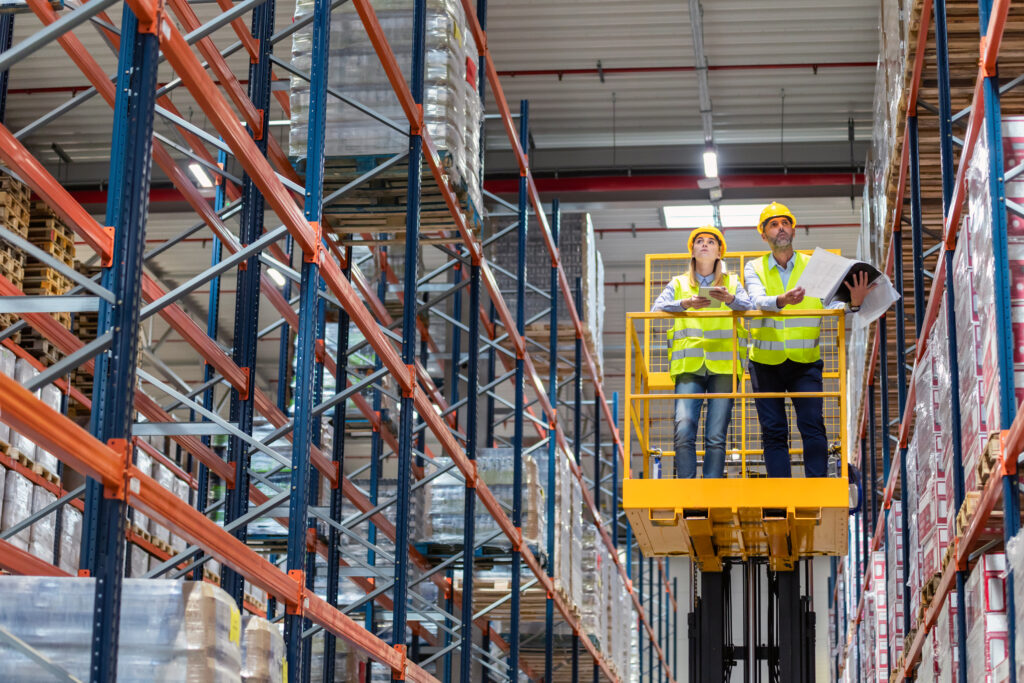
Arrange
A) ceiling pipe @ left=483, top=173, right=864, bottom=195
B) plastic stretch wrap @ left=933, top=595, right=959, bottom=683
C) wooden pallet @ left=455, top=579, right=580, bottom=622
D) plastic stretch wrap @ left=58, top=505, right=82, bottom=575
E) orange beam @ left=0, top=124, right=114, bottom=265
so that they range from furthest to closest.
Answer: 1. ceiling pipe @ left=483, top=173, right=864, bottom=195
2. wooden pallet @ left=455, top=579, right=580, bottom=622
3. plastic stretch wrap @ left=58, top=505, right=82, bottom=575
4. plastic stretch wrap @ left=933, top=595, right=959, bottom=683
5. orange beam @ left=0, top=124, right=114, bottom=265

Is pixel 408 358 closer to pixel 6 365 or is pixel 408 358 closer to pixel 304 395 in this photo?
pixel 304 395

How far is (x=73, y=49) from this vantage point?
8.33 metres

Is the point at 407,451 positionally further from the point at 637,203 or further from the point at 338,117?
the point at 637,203

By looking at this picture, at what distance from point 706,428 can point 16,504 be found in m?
5.03

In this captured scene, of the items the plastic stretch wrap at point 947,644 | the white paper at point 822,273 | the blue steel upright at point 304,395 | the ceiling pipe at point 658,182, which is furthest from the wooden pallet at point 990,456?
the ceiling pipe at point 658,182

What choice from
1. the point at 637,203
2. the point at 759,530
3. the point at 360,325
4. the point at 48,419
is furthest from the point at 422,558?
the point at 48,419

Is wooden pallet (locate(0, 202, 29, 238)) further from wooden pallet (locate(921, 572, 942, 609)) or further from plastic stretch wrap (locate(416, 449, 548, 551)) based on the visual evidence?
wooden pallet (locate(921, 572, 942, 609))

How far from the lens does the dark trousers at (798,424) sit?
1080 cm

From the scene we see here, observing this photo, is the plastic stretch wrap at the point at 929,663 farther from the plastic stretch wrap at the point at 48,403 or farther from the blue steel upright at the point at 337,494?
the plastic stretch wrap at the point at 48,403

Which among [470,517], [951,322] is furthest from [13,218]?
[951,322]

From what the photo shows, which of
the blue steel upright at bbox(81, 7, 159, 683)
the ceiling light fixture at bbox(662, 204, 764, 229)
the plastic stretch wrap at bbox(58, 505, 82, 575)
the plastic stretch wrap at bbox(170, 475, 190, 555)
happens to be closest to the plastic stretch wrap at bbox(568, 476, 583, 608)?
the plastic stretch wrap at bbox(170, 475, 190, 555)

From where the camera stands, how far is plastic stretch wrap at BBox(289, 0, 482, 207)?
30.4 feet

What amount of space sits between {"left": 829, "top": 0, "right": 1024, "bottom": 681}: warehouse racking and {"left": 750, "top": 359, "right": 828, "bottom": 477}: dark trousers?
0.69 m

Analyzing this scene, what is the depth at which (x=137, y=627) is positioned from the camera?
505cm
